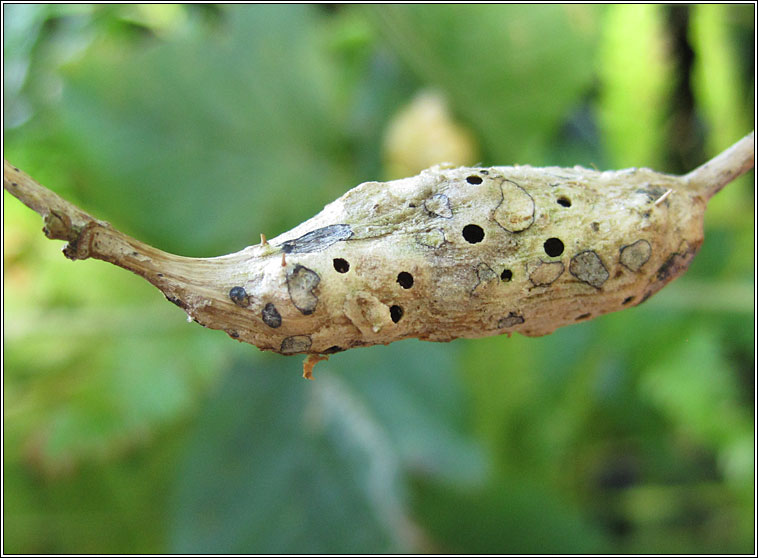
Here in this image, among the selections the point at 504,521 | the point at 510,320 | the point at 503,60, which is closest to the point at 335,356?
the point at 504,521

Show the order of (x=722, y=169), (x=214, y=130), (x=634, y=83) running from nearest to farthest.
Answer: (x=722, y=169)
(x=634, y=83)
(x=214, y=130)

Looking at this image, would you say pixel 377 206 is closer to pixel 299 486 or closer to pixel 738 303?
pixel 299 486

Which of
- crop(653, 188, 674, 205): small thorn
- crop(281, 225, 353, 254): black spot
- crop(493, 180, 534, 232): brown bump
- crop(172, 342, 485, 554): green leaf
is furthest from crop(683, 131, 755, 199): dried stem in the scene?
crop(172, 342, 485, 554): green leaf

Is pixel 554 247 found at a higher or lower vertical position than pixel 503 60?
lower

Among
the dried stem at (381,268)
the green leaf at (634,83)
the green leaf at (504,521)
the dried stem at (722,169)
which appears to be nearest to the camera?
the dried stem at (381,268)

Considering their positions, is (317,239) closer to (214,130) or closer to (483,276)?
(483,276)

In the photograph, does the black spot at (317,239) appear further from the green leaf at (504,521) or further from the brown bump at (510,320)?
the green leaf at (504,521)

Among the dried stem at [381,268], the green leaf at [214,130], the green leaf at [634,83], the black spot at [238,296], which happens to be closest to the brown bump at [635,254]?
the dried stem at [381,268]
